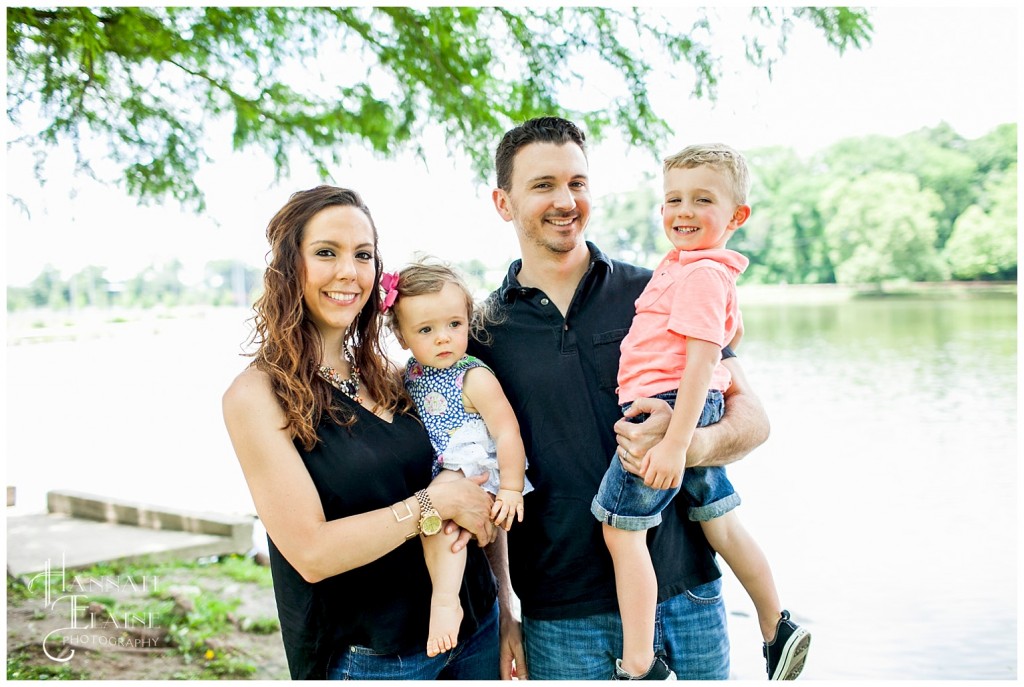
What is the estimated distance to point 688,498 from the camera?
7.77 feet

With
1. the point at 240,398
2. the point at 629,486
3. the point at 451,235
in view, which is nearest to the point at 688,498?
the point at 629,486

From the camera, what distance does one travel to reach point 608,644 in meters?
2.26

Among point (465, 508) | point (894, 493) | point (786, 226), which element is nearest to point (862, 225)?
point (786, 226)

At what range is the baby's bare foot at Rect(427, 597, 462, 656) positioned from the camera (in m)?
2.03

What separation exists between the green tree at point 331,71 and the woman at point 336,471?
8.89 feet

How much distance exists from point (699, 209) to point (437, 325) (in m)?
0.77

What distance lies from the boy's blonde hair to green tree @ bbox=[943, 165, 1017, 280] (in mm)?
29310

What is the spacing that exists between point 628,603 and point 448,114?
3735 mm

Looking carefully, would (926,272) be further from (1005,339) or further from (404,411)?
(404,411)

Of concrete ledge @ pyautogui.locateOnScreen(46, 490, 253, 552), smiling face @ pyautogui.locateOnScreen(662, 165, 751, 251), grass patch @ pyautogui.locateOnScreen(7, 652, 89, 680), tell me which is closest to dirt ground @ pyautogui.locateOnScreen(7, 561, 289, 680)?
grass patch @ pyautogui.locateOnScreen(7, 652, 89, 680)

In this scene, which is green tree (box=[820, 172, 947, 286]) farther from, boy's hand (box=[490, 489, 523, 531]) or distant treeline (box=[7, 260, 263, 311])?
boy's hand (box=[490, 489, 523, 531])

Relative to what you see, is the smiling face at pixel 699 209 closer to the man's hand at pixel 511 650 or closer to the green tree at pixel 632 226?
the man's hand at pixel 511 650

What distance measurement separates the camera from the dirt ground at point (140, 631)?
15.1 feet

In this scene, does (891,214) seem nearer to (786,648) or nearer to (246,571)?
A: (246,571)
